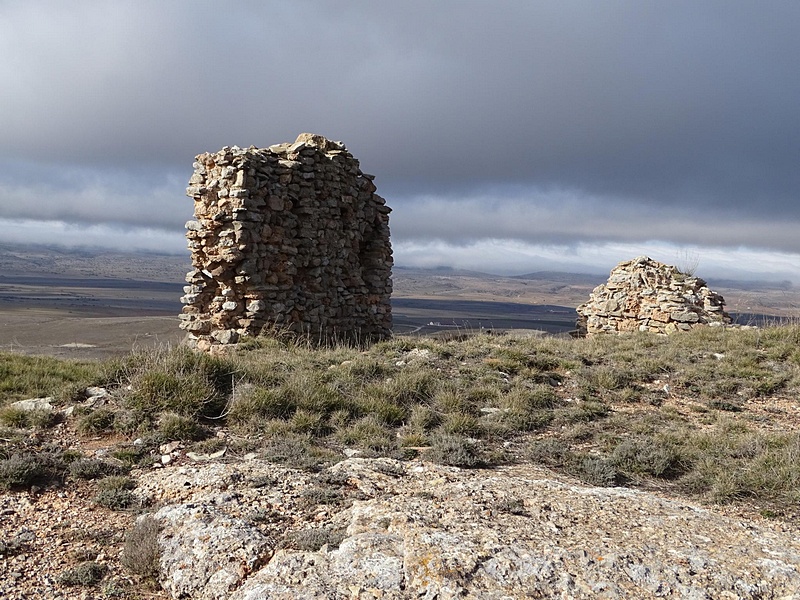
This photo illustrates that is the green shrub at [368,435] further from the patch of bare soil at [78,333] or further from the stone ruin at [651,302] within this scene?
the patch of bare soil at [78,333]

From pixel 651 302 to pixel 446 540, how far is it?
14.3m

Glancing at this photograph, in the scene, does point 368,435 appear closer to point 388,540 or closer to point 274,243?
point 388,540

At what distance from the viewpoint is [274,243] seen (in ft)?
41.1

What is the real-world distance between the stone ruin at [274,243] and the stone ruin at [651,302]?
802cm

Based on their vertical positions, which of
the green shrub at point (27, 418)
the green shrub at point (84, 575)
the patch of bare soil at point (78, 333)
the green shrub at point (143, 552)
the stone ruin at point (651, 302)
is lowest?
the patch of bare soil at point (78, 333)

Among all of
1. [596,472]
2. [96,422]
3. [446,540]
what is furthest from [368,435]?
[96,422]

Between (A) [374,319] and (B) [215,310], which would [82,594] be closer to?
(B) [215,310]

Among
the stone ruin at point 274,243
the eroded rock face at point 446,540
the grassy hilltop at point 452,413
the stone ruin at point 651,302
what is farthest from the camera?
the stone ruin at point 651,302

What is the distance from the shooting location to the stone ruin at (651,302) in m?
15.4

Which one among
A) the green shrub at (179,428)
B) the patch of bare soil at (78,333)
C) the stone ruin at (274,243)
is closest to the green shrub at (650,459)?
the green shrub at (179,428)

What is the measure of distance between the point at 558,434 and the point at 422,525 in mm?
3633

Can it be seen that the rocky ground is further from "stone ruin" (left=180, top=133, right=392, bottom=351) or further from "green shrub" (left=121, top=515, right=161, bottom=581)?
"stone ruin" (left=180, top=133, right=392, bottom=351)

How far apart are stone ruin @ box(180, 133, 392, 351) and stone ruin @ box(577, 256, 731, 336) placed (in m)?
8.02

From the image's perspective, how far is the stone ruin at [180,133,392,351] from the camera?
39.3 ft
